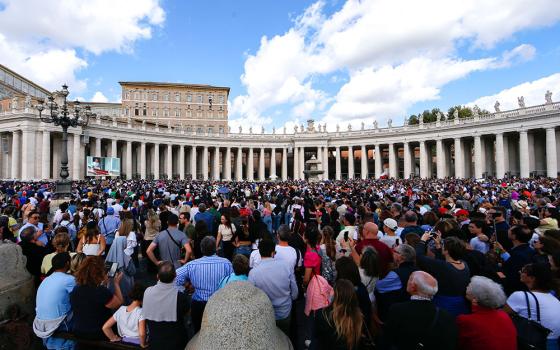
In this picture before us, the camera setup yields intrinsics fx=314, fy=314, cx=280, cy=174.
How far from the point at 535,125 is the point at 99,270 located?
53.2 meters

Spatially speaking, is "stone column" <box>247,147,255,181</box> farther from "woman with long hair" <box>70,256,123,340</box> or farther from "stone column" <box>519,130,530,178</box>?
"woman with long hair" <box>70,256,123,340</box>

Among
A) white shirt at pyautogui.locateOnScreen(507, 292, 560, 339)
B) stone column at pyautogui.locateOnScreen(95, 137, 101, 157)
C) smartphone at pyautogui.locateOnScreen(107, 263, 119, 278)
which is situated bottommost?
smartphone at pyautogui.locateOnScreen(107, 263, 119, 278)

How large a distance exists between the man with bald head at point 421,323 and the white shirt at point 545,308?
40.7 inches

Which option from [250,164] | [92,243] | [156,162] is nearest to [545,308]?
[92,243]

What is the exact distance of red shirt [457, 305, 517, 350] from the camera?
3.10m

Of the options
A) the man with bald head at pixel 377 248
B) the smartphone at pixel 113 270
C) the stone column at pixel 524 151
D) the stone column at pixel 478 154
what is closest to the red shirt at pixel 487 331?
the man with bald head at pixel 377 248

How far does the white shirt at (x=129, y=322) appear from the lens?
4051mm

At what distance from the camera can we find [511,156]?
164 ft

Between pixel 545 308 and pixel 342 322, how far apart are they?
90.8 inches

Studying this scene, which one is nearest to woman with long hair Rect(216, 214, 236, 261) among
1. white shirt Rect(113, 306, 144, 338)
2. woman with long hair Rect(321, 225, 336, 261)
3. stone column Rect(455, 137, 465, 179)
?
woman with long hair Rect(321, 225, 336, 261)

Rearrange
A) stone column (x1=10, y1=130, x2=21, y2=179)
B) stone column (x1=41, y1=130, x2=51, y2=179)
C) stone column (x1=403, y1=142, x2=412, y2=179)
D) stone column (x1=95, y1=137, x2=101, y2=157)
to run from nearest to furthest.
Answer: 1. stone column (x1=41, y1=130, x2=51, y2=179)
2. stone column (x1=10, y1=130, x2=21, y2=179)
3. stone column (x1=95, y1=137, x2=101, y2=157)
4. stone column (x1=403, y1=142, x2=412, y2=179)

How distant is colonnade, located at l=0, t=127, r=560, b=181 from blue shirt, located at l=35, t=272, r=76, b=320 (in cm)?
4320

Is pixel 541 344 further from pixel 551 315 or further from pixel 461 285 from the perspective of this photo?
pixel 461 285

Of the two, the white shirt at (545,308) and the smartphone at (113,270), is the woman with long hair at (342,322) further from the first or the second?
A: the smartphone at (113,270)
